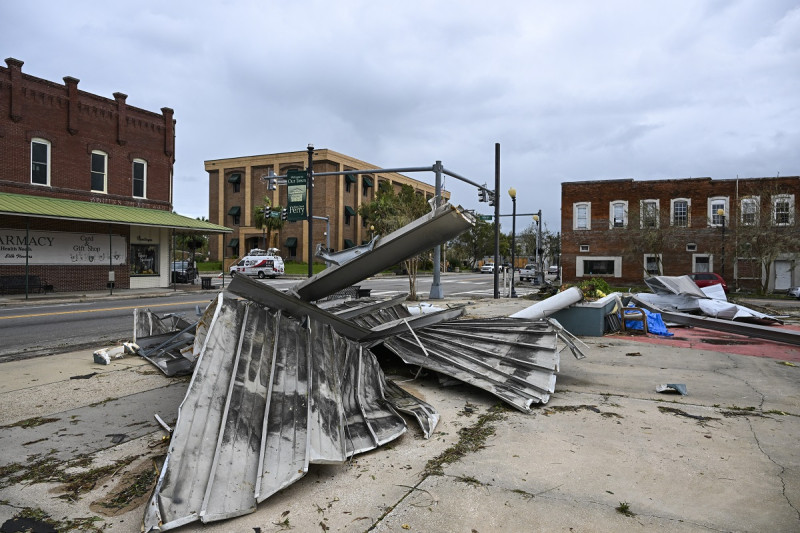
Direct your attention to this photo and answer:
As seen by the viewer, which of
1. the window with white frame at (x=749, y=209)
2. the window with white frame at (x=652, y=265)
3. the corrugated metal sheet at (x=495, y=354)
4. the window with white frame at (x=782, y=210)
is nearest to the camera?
the corrugated metal sheet at (x=495, y=354)

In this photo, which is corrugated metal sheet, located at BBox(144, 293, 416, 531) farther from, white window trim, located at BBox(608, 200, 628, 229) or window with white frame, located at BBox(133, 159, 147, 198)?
white window trim, located at BBox(608, 200, 628, 229)

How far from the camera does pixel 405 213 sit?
2253 centimetres

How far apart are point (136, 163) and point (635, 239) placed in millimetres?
32873

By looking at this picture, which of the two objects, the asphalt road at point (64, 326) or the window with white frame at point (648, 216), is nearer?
the asphalt road at point (64, 326)

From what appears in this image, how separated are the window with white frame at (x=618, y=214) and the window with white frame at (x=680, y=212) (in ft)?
10.1

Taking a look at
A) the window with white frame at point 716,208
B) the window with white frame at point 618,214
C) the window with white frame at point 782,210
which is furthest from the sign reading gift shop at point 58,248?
the window with white frame at point 782,210

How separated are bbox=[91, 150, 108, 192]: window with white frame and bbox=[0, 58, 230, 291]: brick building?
1.8 inches

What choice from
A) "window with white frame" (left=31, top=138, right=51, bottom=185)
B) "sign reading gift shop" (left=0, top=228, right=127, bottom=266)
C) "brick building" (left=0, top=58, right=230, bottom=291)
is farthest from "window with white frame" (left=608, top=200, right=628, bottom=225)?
"window with white frame" (left=31, top=138, right=51, bottom=185)

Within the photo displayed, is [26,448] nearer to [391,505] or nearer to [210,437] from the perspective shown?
Result: [210,437]

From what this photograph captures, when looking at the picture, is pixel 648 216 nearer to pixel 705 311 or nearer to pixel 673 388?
pixel 705 311

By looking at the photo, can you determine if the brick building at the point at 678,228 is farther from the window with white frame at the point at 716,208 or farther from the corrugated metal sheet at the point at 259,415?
the corrugated metal sheet at the point at 259,415

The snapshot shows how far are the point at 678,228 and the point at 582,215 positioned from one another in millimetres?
6691

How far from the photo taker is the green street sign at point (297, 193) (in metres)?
18.0

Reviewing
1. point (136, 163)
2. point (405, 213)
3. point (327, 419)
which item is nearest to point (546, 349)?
point (327, 419)
